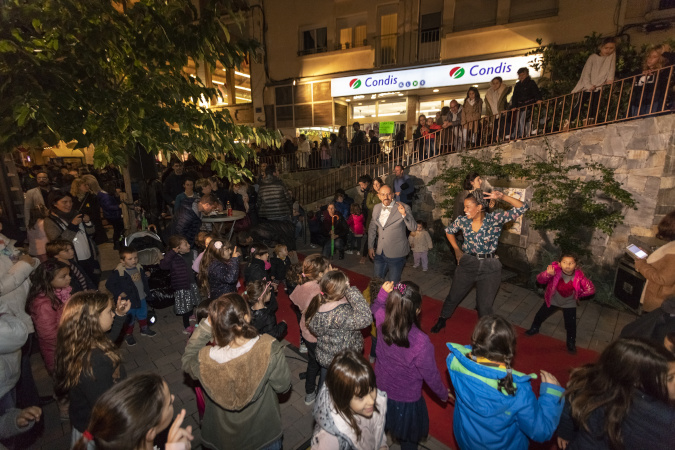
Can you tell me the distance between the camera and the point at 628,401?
179cm

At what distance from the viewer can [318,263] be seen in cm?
371

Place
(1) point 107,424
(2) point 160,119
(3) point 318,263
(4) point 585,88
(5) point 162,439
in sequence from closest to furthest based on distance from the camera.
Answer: (1) point 107,424
(5) point 162,439
(2) point 160,119
(3) point 318,263
(4) point 585,88

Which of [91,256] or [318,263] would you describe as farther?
[91,256]

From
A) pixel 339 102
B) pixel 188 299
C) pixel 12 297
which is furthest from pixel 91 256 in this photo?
pixel 339 102

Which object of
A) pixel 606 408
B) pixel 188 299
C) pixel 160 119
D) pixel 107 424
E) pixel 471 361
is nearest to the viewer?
pixel 107 424

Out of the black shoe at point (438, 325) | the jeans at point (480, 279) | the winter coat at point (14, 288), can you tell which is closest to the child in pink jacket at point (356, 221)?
the black shoe at point (438, 325)

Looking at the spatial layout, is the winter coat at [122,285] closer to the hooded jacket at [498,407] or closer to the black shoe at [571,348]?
the hooded jacket at [498,407]

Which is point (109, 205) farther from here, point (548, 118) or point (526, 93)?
point (548, 118)

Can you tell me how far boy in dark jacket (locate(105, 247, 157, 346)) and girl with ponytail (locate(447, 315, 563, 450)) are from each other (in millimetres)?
4399

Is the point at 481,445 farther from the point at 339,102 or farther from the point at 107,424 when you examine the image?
the point at 339,102

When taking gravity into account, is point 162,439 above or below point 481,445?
below

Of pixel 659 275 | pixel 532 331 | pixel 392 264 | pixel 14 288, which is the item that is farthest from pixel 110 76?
pixel 532 331

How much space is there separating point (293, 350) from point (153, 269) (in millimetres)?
2894

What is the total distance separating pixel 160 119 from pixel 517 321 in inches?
240
